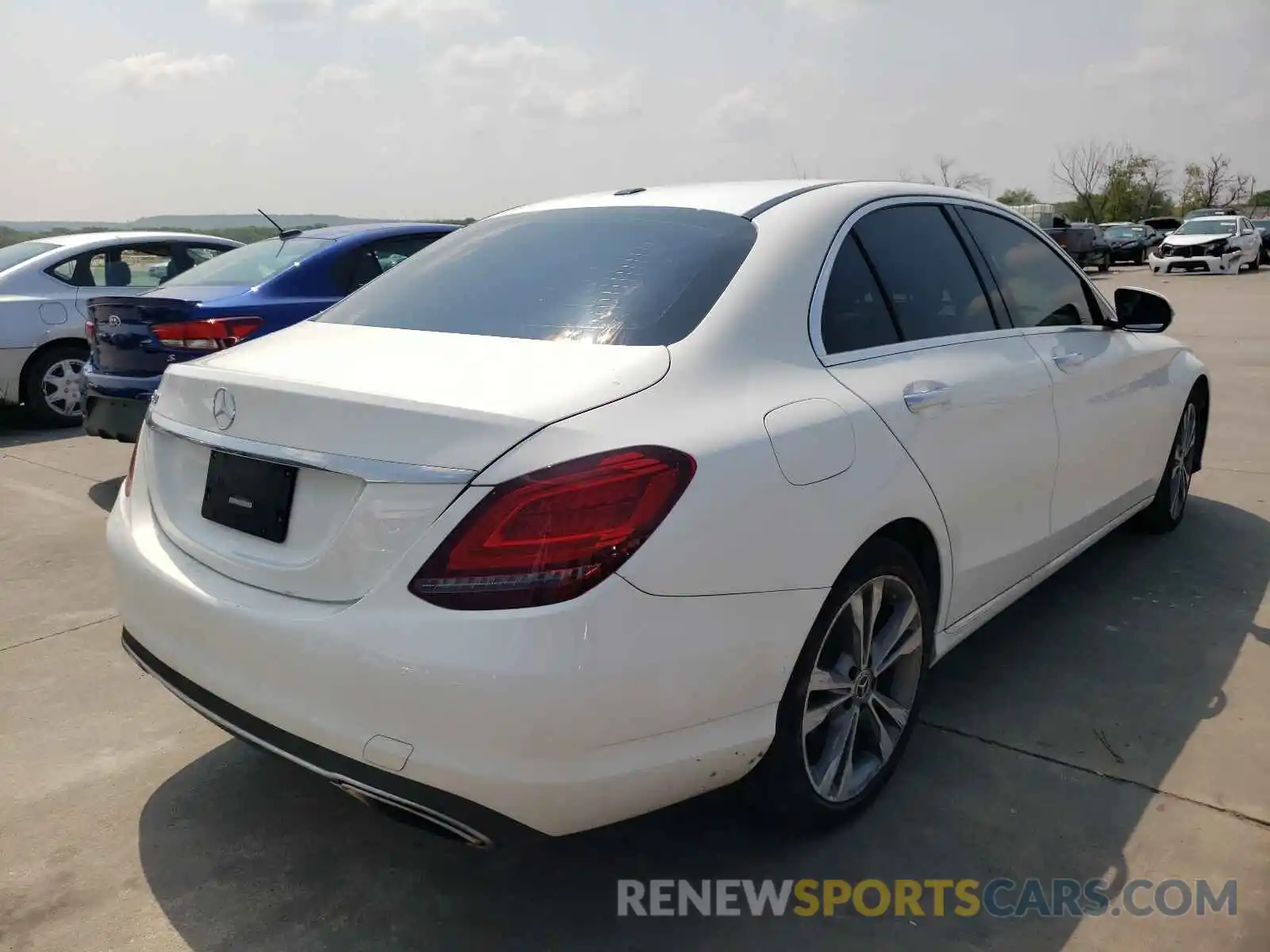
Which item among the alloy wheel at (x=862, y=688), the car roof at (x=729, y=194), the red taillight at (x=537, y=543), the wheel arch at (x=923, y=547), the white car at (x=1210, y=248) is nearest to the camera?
the red taillight at (x=537, y=543)

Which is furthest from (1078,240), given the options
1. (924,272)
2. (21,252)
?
(924,272)

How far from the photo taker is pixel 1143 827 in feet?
8.63

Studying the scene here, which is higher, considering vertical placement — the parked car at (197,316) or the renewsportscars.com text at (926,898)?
the parked car at (197,316)

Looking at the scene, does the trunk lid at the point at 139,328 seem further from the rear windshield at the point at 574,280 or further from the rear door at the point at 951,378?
the rear door at the point at 951,378

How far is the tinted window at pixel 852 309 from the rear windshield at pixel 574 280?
0.26 metres

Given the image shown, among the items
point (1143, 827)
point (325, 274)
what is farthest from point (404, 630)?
point (325, 274)

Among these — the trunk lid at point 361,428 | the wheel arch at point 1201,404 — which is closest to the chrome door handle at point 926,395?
the trunk lid at point 361,428

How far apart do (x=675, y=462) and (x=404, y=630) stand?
60 centimetres

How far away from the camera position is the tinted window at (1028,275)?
11.5 feet

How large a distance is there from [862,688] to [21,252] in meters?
8.86

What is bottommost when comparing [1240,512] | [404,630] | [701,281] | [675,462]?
[1240,512]

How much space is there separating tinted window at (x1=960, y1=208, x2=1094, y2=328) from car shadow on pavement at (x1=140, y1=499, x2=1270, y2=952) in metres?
1.26

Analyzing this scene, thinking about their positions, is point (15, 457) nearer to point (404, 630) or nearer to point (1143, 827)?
point (404, 630)

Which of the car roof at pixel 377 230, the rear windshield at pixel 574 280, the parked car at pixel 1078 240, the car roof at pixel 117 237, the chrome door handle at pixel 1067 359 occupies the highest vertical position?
the rear windshield at pixel 574 280
